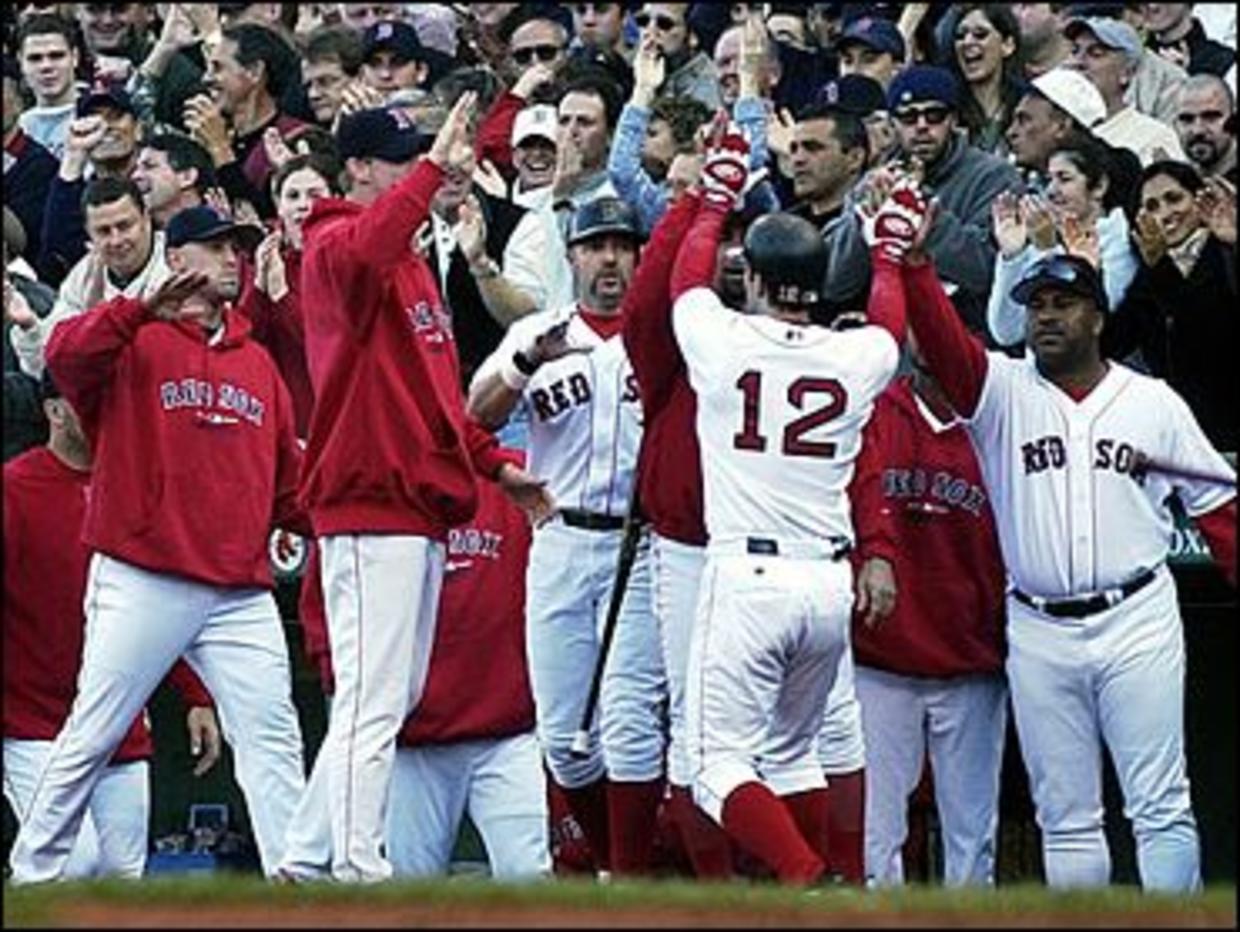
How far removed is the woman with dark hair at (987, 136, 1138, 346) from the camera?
11.7m

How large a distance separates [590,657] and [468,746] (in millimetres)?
494

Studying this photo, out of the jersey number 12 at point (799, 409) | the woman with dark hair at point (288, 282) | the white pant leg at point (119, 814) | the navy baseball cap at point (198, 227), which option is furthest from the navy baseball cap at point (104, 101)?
the jersey number 12 at point (799, 409)

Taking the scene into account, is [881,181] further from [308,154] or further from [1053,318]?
[308,154]

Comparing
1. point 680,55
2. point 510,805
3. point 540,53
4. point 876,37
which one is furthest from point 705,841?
point 540,53

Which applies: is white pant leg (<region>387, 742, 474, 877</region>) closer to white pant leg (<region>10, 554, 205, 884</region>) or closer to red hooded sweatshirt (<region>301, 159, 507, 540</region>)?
white pant leg (<region>10, 554, 205, 884</region>)

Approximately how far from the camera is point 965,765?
457 inches

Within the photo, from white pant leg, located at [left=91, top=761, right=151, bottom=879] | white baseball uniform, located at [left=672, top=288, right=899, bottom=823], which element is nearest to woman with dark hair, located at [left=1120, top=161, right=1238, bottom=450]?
white baseball uniform, located at [left=672, top=288, right=899, bottom=823]

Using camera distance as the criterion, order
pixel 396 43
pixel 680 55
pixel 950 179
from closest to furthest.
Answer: pixel 950 179 → pixel 396 43 → pixel 680 55

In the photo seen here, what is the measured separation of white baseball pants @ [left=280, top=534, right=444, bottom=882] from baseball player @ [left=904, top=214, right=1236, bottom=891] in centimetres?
190

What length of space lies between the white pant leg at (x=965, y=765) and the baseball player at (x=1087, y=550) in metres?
0.43

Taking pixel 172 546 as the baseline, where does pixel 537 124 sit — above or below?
above

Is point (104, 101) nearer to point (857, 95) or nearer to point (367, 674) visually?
point (857, 95)

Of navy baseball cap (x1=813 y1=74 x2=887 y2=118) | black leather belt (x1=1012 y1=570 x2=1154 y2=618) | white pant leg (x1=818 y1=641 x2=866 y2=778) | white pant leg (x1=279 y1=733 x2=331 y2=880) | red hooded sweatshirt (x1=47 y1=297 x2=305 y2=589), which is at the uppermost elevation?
navy baseball cap (x1=813 y1=74 x2=887 y2=118)

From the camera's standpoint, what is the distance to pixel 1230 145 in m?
13.5
